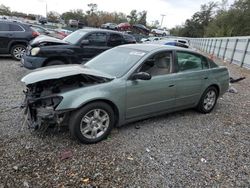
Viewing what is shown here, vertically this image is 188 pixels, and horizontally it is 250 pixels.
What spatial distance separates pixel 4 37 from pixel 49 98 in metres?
7.72

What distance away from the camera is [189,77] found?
4676mm

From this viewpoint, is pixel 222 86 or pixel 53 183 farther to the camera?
pixel 222 86

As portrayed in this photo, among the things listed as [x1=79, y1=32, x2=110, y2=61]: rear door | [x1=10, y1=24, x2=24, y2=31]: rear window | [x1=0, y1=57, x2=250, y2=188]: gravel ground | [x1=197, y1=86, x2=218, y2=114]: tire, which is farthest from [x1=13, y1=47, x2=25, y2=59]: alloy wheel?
[x1=197, y1=86, x2=218, y2=114]: tire

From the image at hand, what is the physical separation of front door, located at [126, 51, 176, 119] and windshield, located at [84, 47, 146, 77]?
205 mm

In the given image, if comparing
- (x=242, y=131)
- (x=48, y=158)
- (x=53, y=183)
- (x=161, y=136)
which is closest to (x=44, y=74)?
(x=48, y=158)

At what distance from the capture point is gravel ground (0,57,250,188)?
9.37ft

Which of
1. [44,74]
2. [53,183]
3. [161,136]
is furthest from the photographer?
[161,136]

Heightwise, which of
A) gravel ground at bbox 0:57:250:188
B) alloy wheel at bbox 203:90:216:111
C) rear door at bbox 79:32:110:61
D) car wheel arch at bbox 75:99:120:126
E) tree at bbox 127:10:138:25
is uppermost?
tree at bbox 127:10:138:25

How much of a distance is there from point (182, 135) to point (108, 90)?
5.34 ft

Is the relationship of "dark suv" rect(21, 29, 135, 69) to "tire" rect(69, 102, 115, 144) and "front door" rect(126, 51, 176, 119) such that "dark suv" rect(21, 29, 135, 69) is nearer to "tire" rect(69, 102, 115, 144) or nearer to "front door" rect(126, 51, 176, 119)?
"front door" rect(126, 51, 176, 119)

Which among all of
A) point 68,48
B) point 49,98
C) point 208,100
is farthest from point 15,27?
point 208,100

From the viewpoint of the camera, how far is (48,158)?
3158mm

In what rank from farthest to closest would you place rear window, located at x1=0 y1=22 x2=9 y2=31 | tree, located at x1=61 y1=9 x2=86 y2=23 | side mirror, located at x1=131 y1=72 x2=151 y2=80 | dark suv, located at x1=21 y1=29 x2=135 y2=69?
tree, located at x1=61 y1=9 x2=86 y2=23 < rear window, located at x1=0 y1=22 x2=9 y2=31 < dark suv, located at x1=21 y1=29 x2=135 y2=69 < side mirror, located at x1=131 y1=72 x2=151 y2=80

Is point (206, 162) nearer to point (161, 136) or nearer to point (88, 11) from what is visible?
point (161, 136)
